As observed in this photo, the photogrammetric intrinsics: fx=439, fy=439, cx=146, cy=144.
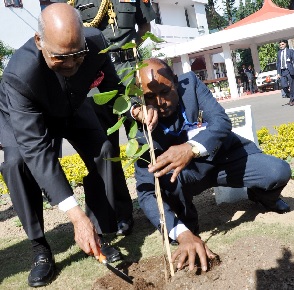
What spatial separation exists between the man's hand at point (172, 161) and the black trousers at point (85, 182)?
63cm

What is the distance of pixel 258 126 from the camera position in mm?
8477

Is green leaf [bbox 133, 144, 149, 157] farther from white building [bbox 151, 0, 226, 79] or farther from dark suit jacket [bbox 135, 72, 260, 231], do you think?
white building [bbox 151, 0, 226, 79]

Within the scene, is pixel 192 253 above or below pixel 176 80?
below

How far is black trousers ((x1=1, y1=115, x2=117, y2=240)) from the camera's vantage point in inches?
112

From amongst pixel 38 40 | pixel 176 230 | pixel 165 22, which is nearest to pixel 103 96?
pixel 38 40

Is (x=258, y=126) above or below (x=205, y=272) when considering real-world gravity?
below

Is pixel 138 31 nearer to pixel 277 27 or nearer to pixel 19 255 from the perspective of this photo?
pixel 19 255

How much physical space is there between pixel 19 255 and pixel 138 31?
2334 millimetres

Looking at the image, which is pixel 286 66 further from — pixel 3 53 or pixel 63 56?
pixel 3 53

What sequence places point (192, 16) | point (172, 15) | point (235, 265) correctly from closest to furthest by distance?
1. point (235, 265)
2. point (172, 15)
3. point (192, 16)

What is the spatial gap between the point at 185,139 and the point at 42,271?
1.26 metres

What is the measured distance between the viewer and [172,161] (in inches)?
93.7

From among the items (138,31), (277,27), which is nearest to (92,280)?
(138,31)

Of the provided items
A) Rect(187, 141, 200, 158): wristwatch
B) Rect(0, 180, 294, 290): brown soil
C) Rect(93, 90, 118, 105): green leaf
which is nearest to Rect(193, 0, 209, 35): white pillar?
Rect(0, 180, 294, 290): brown soil
